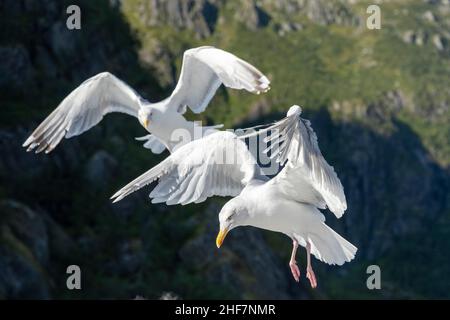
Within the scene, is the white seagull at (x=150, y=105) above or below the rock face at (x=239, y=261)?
above

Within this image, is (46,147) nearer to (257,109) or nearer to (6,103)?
(6,103)

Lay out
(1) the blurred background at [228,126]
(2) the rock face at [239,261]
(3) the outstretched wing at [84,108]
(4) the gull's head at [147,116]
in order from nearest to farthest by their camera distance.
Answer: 1. (3) the outstretched wing at [84,108]
2. (4) the gull's head at [147,116]
3. (1) the blurred background at [228,126]
4. (2) the rock face at [239,261]

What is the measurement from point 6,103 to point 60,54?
1034cm

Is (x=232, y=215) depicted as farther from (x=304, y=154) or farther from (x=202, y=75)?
(x=202, y=75)

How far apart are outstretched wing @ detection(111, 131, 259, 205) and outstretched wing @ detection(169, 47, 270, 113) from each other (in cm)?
139

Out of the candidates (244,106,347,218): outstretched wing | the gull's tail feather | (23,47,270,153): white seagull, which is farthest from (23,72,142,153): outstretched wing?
(244,106,347,218): outstretched wing

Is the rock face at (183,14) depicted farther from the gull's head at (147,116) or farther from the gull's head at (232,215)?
the gull's head at (232,215)

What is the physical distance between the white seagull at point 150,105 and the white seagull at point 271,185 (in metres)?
2.51

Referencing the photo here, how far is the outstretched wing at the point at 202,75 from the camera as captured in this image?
50.5 ft

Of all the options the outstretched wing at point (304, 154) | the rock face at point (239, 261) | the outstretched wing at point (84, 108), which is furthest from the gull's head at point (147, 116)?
the rock face at point (239, 261)

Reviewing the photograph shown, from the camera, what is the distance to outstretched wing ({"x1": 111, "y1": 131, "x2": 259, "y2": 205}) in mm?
12797

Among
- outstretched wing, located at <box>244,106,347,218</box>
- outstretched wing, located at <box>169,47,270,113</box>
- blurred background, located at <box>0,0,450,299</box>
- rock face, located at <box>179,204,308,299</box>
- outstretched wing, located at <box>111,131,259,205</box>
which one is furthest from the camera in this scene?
rock face, located at <box>179,204,308,299</box>

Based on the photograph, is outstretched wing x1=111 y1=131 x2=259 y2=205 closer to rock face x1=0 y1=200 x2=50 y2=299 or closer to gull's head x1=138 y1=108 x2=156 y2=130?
gull's head x1=138 y1=108 x2=156 y2=130

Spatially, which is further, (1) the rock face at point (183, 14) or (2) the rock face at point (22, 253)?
(1) the rock face at point (183, 14)
